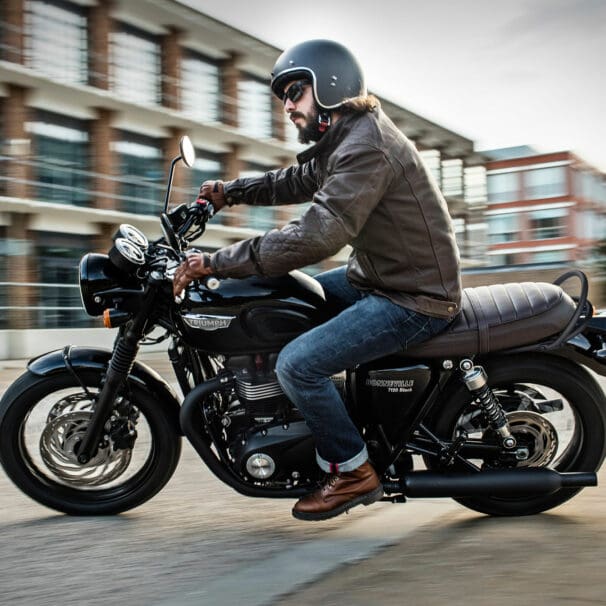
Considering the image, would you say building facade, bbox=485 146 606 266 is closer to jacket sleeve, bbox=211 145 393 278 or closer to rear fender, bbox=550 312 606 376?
rear fender, bbox=550 312 606 376

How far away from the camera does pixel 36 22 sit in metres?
22.2

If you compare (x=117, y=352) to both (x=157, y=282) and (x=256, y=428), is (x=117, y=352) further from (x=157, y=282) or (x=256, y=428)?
(x=256, y=428)

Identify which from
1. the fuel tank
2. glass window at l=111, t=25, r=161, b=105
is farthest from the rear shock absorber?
glass window at l=111, t=25, r=161, b=105

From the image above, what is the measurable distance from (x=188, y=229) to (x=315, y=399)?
104 cm

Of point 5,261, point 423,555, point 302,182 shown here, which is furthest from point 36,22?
point 423,555

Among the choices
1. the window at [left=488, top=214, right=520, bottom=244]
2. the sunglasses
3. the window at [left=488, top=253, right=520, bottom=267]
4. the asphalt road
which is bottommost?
the asphalt road

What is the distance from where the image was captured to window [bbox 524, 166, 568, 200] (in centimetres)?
6412

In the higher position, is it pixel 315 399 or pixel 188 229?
pixel 188 229

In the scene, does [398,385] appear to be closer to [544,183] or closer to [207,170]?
[207,170]

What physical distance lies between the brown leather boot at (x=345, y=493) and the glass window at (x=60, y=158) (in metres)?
20.6

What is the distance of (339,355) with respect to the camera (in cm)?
345

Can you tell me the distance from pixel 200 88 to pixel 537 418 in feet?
86.5

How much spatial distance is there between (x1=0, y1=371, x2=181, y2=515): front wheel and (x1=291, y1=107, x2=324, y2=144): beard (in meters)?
1.42

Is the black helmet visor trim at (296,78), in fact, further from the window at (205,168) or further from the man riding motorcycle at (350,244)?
the window at (205,168)
